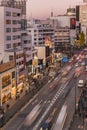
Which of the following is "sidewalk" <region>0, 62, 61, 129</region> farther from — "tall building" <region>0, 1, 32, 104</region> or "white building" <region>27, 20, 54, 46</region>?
"white building" <region>27, 20, 54, 46</region>

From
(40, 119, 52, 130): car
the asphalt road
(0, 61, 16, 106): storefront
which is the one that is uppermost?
(0, 61, 16, 106): storefront

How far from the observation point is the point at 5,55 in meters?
95.2

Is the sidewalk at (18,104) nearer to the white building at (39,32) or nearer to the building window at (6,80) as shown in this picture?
the building window at (6,80)

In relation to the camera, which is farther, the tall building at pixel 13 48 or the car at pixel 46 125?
the tall building at pixel 13 48

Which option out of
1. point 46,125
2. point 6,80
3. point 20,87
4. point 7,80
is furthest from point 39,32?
point 46,125

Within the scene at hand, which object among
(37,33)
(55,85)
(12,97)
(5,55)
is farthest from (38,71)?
(37,33)

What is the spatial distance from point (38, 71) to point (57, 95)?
118 ft

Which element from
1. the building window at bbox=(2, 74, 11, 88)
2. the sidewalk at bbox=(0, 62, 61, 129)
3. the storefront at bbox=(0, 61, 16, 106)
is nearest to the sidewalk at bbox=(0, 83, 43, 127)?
the sidewalk at bbox=(0, 62, 61, 129)

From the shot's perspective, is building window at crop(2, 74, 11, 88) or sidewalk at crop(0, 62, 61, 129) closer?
sidewalk at crop(0, 62, 61, 129)

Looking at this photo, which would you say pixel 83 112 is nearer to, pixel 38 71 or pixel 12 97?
pixel 12 97

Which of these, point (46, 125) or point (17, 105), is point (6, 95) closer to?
point (17, 105)

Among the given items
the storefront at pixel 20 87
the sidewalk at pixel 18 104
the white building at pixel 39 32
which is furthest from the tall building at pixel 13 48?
the white building at pixel 39 32

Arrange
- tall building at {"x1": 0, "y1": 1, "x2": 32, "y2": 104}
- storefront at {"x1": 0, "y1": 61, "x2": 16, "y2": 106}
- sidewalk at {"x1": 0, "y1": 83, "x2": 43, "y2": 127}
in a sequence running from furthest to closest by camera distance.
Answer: tall building at {"x1": 0, "y1": 1, "x2": 32, "y2": 104}, storefront at {"x1": 0, "y1": 61, "x2": 16, "y2": 106}, sidewalk at {"x1": 0, "y1": 83, "x2": 43, "y2": 127}

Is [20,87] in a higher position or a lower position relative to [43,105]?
higher
